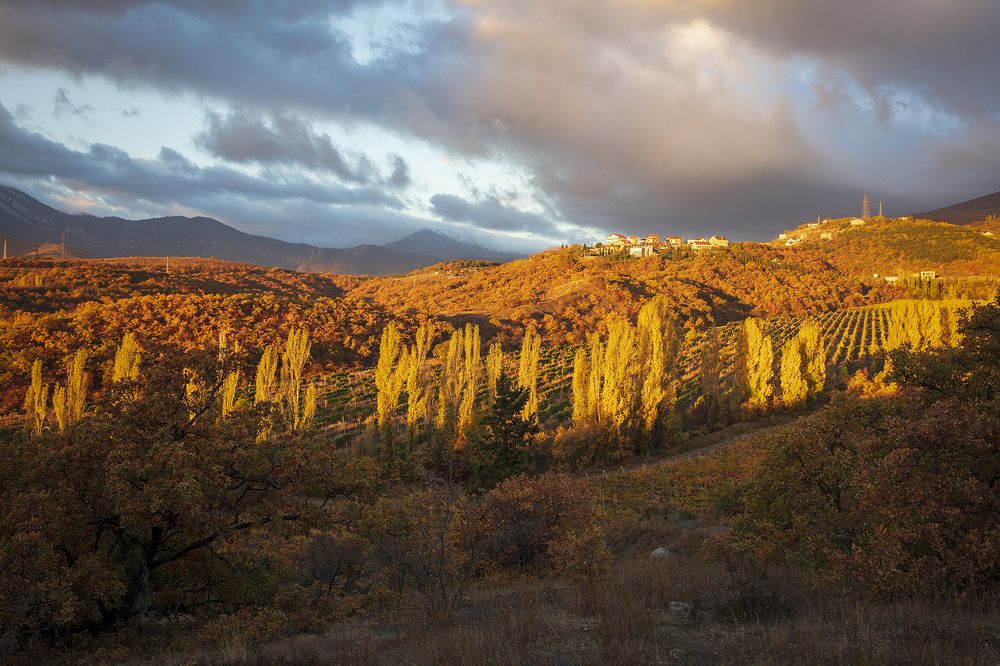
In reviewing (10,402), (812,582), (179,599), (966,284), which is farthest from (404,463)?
(966,284)

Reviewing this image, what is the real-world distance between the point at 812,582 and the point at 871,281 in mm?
168635

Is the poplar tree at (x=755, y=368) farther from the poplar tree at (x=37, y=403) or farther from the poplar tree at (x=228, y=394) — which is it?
the poplar tree at (x=37, y=403)

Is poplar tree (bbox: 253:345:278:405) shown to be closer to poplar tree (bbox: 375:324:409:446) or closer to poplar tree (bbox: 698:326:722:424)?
poplar tree (bbox: 375:324:409:446)

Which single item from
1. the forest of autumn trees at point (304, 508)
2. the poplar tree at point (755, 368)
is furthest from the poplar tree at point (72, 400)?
the poplar tree at point (755, 368)

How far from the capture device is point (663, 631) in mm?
7480

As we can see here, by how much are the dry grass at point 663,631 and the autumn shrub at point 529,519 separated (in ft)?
11.1

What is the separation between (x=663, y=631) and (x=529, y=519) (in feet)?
24.0

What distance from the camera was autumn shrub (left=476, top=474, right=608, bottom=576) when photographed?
14.0 meters

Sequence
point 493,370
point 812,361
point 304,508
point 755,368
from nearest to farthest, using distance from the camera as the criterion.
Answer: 1. point 304,508
2. point 493,370
3. point 755,368
4. point 812,361

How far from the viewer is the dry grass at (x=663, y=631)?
6.02 m

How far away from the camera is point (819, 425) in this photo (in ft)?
38.3

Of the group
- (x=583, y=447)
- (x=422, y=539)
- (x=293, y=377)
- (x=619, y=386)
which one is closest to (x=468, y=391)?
(x=583, y=447)

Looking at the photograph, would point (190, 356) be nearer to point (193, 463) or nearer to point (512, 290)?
point (193, 463)

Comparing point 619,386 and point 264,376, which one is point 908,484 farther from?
point 264,376
